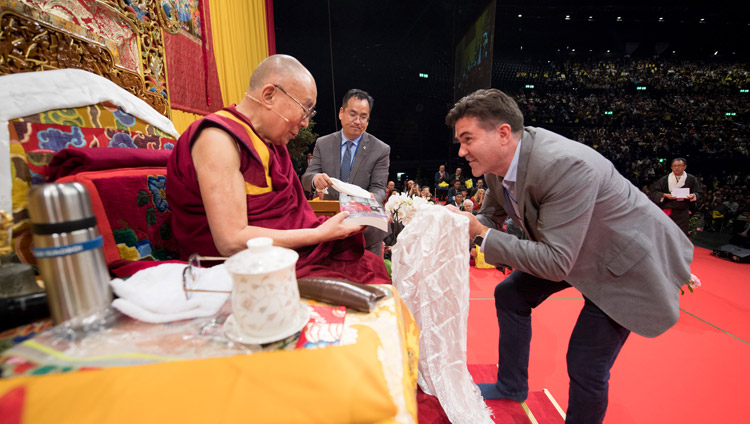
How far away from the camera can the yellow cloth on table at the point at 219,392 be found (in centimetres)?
51

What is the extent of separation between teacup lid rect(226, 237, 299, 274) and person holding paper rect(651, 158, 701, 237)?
6591 mm

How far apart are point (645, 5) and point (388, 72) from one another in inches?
290

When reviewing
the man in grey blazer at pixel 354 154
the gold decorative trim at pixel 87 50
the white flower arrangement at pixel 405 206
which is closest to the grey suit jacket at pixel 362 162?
the man in grey blazer at pixel 354 154

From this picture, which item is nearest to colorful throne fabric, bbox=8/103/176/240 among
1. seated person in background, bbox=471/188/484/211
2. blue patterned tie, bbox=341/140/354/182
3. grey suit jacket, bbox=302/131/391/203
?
grey suit jacket, bbox=302/131/391/203

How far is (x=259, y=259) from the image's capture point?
2.00ft

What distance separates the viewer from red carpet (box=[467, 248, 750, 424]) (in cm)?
166

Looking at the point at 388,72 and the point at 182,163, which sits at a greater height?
the point at 388,72

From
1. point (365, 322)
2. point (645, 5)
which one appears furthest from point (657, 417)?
point (645, 5)

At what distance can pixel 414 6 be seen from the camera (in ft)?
26.9

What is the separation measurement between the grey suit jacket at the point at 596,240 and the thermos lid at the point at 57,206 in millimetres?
1314

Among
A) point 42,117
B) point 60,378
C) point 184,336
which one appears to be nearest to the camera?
point 60,378

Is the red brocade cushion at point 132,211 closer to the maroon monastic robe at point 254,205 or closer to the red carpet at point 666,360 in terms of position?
the maroon monastic robe at point 254,205

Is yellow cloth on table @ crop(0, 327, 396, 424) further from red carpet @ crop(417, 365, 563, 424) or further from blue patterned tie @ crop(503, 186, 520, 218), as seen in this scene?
blue patterned tie @ crop(503, 186, 520, 218)

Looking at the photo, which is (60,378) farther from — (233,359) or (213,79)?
(213,79)
